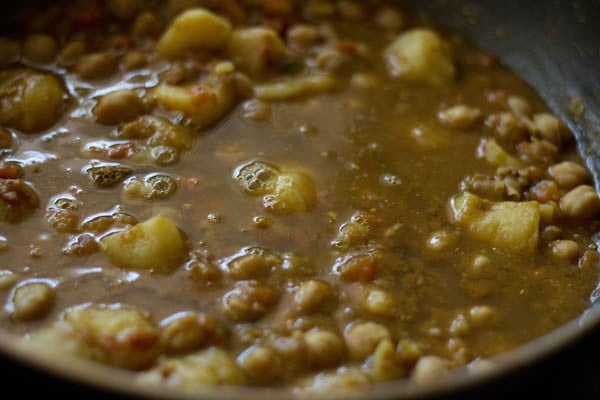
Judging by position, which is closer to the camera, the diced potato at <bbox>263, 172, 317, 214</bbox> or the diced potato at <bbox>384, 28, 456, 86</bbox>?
the diced potato at <bbox>263, 172, 317, 214</bbox>

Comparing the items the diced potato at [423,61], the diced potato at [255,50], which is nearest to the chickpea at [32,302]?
the diced potato at [255,50]

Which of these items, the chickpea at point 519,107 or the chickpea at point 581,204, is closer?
the chickpea at point 581,204

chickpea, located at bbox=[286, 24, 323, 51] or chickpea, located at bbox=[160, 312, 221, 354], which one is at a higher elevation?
chickpea, located at bbox=[286, 24, 323, 51]

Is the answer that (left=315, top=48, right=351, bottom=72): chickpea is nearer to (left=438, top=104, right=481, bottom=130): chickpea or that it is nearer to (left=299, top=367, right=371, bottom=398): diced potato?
(left=438, top=104, right=481, bottom=130): chickpea

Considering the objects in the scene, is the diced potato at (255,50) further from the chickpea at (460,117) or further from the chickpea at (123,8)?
the chickpea at (460,117)

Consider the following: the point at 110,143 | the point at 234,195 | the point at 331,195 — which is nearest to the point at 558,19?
the point at 331,195

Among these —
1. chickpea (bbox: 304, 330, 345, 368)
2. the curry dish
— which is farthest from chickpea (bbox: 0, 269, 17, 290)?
chickpea (bbox: 304, 330, 345, 368)
